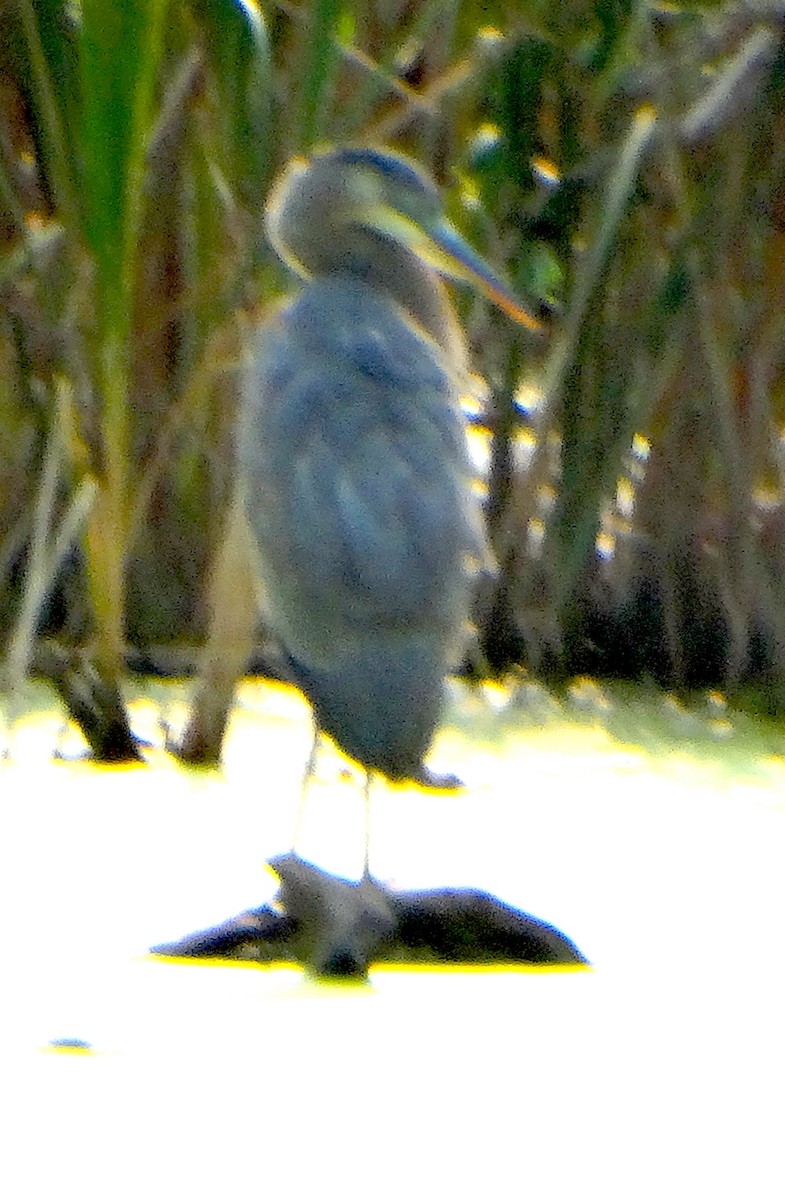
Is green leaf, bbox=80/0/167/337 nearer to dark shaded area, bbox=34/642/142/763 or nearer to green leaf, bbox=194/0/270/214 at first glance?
green leaf, bbox=194/0/270/214

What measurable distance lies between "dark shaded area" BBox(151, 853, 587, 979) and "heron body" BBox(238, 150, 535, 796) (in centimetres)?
13

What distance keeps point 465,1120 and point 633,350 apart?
1516 mm

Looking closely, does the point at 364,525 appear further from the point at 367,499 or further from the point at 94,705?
the point at 94,705

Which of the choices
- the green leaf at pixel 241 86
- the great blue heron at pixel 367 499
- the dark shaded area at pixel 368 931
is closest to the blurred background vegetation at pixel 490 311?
the green leaf at pixel 241 86

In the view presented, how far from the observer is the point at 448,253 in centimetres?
259

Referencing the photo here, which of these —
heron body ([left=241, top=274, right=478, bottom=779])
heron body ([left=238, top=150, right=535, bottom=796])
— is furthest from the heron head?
heron body ([left=241, top=274, right=478, bottom=779])

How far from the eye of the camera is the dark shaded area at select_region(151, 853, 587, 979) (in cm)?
206

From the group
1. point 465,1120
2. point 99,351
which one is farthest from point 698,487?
point 465,1120

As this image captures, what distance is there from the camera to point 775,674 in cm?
325

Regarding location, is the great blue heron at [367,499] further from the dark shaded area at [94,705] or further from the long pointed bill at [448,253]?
the dark shaded area at [94,705]

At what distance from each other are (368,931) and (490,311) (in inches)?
49.0

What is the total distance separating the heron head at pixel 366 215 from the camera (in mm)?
2582

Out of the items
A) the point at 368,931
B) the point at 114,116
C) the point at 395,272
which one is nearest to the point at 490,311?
the point at 395,272

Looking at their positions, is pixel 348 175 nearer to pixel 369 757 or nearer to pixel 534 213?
pixel 534 213
